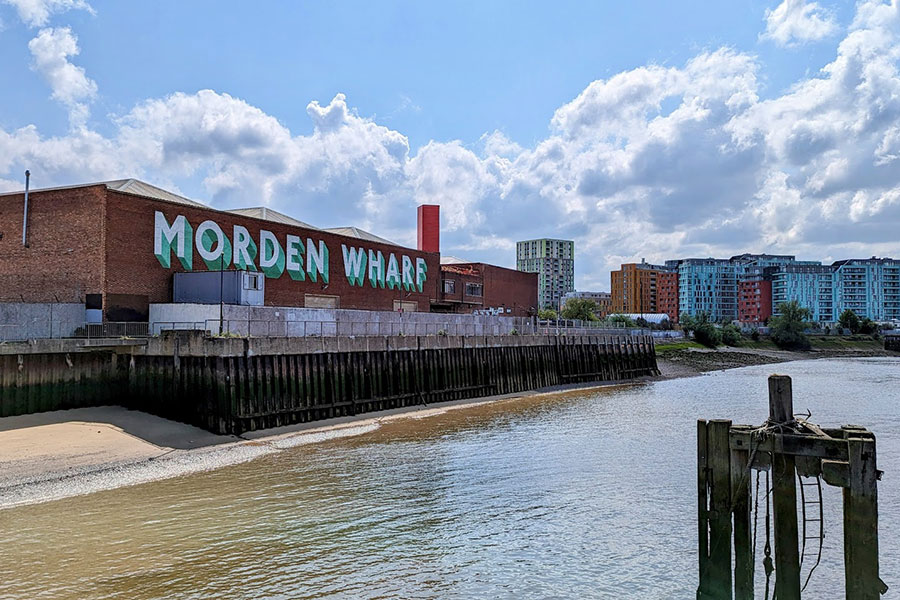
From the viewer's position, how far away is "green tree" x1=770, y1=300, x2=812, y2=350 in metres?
144

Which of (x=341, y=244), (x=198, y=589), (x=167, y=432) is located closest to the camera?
(x=198, y=589)

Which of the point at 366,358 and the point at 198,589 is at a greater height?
the point at 366,358

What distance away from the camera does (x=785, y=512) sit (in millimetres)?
9336

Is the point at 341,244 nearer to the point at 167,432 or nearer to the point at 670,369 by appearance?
the point at 167,432

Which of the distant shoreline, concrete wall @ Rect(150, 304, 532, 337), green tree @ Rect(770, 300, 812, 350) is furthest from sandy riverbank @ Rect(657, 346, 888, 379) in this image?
concrete wall @ Rect(150, 304, 532, 337)

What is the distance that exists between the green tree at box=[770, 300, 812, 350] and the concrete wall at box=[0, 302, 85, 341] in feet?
465

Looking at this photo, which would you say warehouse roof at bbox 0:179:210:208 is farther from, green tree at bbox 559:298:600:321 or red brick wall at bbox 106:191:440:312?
green tree at bbox 559:298:600:321

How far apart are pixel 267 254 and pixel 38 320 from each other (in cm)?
1775

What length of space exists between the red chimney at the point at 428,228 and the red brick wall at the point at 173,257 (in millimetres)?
20394

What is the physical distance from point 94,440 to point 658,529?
779 inches

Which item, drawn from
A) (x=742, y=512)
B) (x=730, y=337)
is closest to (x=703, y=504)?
(x=742, y=512)

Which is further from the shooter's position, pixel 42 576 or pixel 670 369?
pixel 670 369

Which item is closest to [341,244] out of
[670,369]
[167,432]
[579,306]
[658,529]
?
[167,432]

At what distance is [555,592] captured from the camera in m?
12.5
